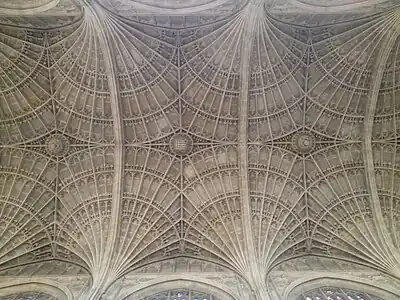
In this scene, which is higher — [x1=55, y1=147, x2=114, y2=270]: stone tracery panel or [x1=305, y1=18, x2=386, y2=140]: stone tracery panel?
[x1=305, y1=18, x2=386, y2=140]: stone tracery panel

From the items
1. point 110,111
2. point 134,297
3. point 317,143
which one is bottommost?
point 134,297

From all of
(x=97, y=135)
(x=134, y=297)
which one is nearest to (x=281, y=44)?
(x=97, y=135)

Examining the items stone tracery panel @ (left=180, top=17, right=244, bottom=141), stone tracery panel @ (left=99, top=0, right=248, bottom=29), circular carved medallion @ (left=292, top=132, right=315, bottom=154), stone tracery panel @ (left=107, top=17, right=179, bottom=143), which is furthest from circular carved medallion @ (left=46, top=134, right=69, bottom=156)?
circular carved medallion @ (left=292, top=132, right=315, bottom=154)

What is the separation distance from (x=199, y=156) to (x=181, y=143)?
1.12m

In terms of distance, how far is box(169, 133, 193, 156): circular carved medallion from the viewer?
19.2m

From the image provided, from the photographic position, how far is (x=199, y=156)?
19422mm

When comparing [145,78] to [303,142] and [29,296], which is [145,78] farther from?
[29,296]

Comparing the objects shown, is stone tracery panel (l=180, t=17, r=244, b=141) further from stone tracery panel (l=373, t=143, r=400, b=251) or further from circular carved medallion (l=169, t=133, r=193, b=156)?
stone tracery panel (l=373, t=143, r=400, b=251)

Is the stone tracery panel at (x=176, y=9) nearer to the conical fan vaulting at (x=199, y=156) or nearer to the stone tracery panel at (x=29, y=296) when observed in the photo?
the conical fan vaulting at (x=199, y=156)

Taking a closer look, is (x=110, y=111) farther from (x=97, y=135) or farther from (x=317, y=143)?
(x=317, y=143)

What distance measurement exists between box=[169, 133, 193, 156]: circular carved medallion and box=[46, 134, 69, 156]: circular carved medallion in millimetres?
5214

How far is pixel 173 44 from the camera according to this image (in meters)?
17.8

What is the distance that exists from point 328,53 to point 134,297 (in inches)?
543

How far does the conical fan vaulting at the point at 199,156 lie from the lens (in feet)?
56.0
